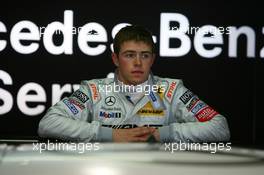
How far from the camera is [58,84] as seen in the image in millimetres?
1953

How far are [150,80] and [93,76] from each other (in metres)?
0.45

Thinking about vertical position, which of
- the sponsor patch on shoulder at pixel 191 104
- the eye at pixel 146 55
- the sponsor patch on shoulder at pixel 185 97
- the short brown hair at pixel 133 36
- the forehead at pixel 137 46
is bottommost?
the sponsor patch on shoulder at pixel 191 104

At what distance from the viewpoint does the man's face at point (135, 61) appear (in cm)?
157

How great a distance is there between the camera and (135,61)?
Answer: 1.58m

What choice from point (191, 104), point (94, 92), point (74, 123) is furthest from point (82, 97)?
point (191, 104)

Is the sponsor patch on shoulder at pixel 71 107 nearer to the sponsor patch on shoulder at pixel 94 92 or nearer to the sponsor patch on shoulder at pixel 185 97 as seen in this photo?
the sponsor patch on shoulder at pixel 94 92

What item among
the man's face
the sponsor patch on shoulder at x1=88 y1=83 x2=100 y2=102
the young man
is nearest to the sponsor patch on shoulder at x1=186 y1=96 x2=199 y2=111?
the young man

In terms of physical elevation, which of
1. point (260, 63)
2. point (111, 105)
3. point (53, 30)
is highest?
point (53, 30)

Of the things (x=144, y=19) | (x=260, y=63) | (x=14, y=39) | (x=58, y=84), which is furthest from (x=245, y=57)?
(x=14, y=39)

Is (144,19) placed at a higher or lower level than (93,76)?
higher

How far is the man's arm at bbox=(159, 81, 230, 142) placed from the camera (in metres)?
1.38

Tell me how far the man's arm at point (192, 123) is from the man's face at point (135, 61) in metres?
0.14

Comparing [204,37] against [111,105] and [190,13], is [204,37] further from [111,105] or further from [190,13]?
[111,105]

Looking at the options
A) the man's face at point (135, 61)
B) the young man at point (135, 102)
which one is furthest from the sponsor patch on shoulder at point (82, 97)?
the man's face at point (135, 61)
